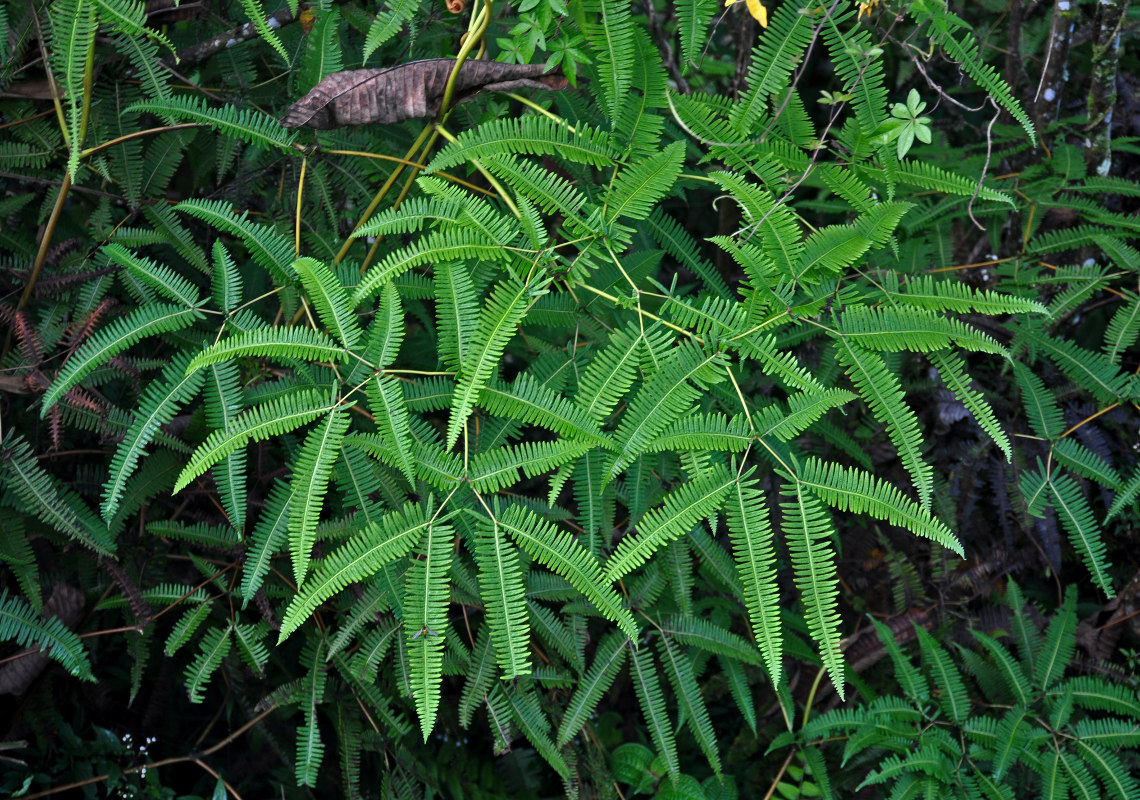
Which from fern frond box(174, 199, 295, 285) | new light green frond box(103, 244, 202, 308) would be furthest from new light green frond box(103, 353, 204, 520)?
fern frond box(174, 199, 295, 285)

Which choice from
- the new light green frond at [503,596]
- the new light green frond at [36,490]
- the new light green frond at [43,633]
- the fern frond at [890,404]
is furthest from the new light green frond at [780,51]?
the new light green frond at [43,633]

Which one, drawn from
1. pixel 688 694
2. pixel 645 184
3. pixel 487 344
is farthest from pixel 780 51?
pixel 688 694

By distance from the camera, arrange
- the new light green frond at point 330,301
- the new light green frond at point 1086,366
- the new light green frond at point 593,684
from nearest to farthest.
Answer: the new light green frond at point 330,301
the new light green frond at point 593,684
the new light green frond at point 1086,366

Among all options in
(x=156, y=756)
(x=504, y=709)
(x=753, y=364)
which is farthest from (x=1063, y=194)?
(x=156, y=756)

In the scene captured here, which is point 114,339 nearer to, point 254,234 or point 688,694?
point 254,234

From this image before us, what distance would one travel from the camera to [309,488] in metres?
1.56

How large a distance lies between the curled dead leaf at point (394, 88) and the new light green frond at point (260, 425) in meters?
0.63

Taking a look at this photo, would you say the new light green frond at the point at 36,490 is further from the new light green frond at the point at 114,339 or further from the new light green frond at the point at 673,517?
the new light green frond at the point at 673,517

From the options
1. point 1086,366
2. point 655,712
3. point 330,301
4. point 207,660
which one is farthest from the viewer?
point 1086,366

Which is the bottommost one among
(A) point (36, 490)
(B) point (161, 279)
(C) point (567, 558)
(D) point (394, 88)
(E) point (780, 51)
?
(A) point (36, 490)

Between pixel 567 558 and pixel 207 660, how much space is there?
1032mm

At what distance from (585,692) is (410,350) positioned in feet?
3.46

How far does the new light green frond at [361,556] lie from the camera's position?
1.54 m

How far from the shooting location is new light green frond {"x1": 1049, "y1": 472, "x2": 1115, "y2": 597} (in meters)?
2.35
